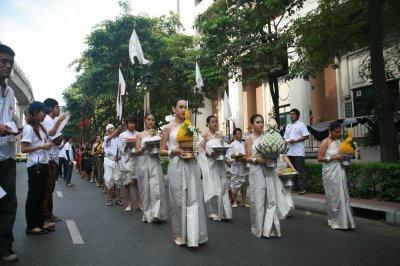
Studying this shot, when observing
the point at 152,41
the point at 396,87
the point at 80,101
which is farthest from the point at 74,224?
the point at 80,101

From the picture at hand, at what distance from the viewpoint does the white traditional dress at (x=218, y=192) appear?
7.88 m

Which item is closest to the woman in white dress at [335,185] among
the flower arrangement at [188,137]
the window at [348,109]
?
the flower arrangement at [188,137]

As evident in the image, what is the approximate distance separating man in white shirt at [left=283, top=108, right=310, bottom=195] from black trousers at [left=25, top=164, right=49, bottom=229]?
649cm

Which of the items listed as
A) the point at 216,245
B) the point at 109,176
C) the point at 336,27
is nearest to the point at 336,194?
the point at 216,245

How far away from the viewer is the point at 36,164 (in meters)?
6.40

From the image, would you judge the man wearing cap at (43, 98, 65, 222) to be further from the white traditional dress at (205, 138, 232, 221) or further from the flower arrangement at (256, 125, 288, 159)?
the flower arrangement at (256, 125, 288, 159)

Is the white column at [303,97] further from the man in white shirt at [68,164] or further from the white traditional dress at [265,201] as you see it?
the white traditional dress at [265,201]

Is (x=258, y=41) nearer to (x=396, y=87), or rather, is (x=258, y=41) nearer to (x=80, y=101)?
(x=396, y=87)

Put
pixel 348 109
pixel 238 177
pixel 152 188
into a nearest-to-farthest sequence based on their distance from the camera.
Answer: pixel 152 188, pixel 238 177, pixel 348 109

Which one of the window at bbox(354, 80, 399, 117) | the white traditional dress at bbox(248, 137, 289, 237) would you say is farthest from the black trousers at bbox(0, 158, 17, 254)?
the window at bbox(354, 80, 399, 117)

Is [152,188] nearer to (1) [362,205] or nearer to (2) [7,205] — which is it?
(2) [7,205]

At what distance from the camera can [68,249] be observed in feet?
17.7

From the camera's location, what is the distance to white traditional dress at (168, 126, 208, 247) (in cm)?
550

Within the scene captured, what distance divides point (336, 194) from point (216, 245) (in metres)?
2.64
